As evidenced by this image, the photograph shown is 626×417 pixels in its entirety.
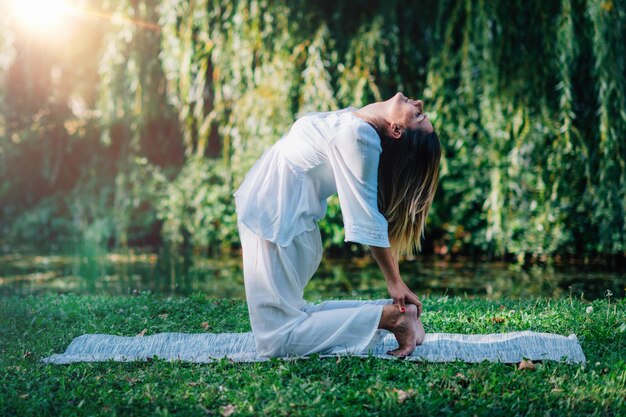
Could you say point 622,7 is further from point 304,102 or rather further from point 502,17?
point 304,102

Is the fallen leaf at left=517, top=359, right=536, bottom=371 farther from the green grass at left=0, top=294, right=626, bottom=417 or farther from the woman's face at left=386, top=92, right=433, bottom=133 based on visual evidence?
the woman's face at left=386, top=92, right=433, bottom=133

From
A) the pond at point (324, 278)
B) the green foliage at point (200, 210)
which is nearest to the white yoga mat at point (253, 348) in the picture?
the pond at point (324, 278)

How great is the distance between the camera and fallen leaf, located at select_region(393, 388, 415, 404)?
2.79 meters

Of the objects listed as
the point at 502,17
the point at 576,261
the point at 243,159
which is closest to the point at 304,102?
the point at 243,159

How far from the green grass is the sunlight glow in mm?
7072

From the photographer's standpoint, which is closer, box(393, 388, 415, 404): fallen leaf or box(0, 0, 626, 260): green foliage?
box(393, 388, 415, 404): fallen leaf

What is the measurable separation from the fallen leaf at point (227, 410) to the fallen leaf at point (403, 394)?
0.65 metres

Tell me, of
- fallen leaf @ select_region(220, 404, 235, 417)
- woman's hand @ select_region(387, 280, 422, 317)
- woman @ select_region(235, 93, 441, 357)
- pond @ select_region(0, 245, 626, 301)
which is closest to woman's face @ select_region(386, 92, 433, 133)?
woman @ select_region(235, 93, 441, 357)

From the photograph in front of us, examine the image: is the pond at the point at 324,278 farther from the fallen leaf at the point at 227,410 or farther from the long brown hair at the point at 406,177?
the fallen leaf at the point at 227,410

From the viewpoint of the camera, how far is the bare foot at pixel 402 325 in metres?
3.30

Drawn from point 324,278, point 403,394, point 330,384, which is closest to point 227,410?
point 330,384

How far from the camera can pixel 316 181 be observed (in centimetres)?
344

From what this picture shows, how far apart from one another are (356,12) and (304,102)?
→ 127cm

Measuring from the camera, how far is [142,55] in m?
8.61
